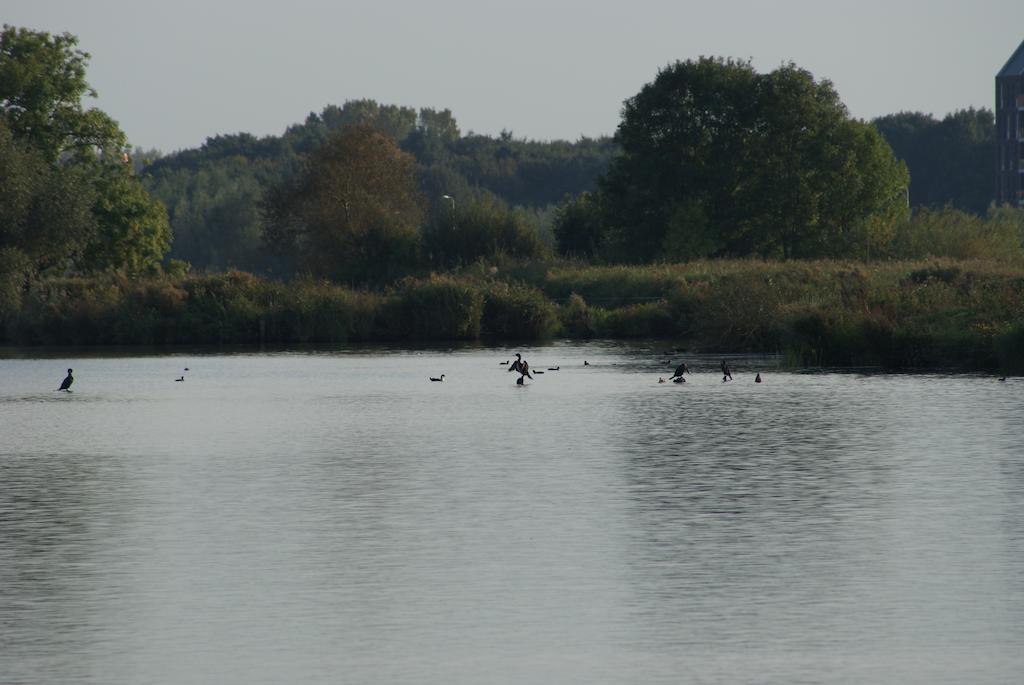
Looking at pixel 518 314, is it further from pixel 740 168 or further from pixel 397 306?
pixel 740 168

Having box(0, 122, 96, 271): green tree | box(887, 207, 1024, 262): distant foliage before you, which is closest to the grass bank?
box(0, 122, 96, 271): green tree

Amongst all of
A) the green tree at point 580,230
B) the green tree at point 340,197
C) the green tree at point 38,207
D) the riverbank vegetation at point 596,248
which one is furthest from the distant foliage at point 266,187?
the green tree at point 38,207

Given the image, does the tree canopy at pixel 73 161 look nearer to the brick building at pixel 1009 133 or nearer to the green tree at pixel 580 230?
the green tree at pixel 580 230

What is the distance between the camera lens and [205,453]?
2436 cm

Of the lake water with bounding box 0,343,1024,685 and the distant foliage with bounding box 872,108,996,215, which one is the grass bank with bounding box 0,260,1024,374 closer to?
the lake water with bounding box 0,343,1024,685

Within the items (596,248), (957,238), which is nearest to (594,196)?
(596,248)

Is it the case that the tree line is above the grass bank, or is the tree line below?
above

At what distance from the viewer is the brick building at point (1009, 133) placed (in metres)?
160

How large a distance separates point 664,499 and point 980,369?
77.5 ft

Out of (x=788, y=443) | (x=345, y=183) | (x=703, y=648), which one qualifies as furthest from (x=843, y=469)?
(x=345, y=183)

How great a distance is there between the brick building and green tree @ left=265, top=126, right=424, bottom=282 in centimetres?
7185

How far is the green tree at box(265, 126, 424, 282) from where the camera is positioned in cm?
10256

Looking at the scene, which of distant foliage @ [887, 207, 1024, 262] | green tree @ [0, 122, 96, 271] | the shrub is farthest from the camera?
distant foliage @ [887, 207, 1024, 262]

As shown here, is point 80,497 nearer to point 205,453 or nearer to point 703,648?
point 205,453
